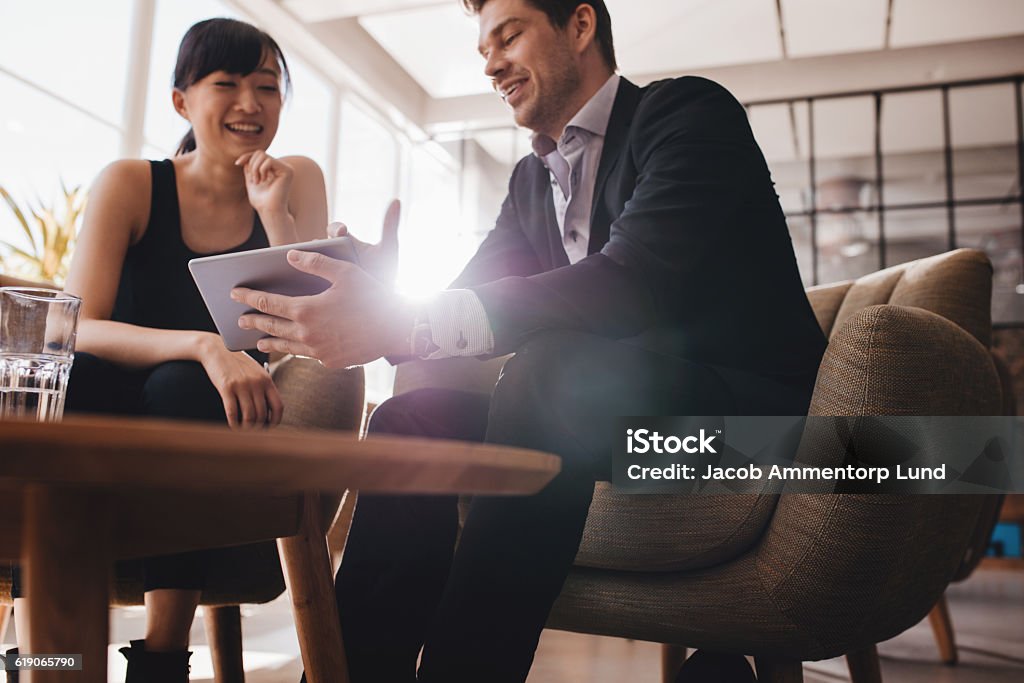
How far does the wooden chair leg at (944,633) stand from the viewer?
5.79 feet

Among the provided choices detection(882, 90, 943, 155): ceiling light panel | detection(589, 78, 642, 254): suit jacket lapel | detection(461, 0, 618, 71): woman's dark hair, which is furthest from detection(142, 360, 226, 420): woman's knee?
detection(882, 90, 943, 155): ceiling light panel

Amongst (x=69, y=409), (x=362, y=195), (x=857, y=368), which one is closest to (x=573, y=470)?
(x=857, y=368)

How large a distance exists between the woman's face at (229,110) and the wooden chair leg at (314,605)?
96cm

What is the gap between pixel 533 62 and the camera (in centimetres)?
134

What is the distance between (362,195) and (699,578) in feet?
20.9

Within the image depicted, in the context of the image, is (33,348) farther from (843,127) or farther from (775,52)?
(843,127)

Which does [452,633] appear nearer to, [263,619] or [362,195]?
[263,619]

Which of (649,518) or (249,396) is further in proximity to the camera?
(249,396)

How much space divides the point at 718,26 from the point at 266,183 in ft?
16.4

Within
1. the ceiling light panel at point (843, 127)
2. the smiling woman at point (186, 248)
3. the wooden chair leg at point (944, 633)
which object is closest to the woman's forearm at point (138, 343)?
the smiling woman at point (186, 248)

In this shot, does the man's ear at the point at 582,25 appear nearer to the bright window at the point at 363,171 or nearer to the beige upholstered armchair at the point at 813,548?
the beige upholstered armchair at the point at 813,548

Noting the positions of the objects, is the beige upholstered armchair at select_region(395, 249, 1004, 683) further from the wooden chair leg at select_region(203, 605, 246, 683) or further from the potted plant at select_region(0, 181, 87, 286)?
the potted plant at select_region(0, 181, 87, 286)

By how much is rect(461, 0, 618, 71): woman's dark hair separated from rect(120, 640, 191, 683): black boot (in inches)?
42.1

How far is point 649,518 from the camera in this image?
3.02ft
